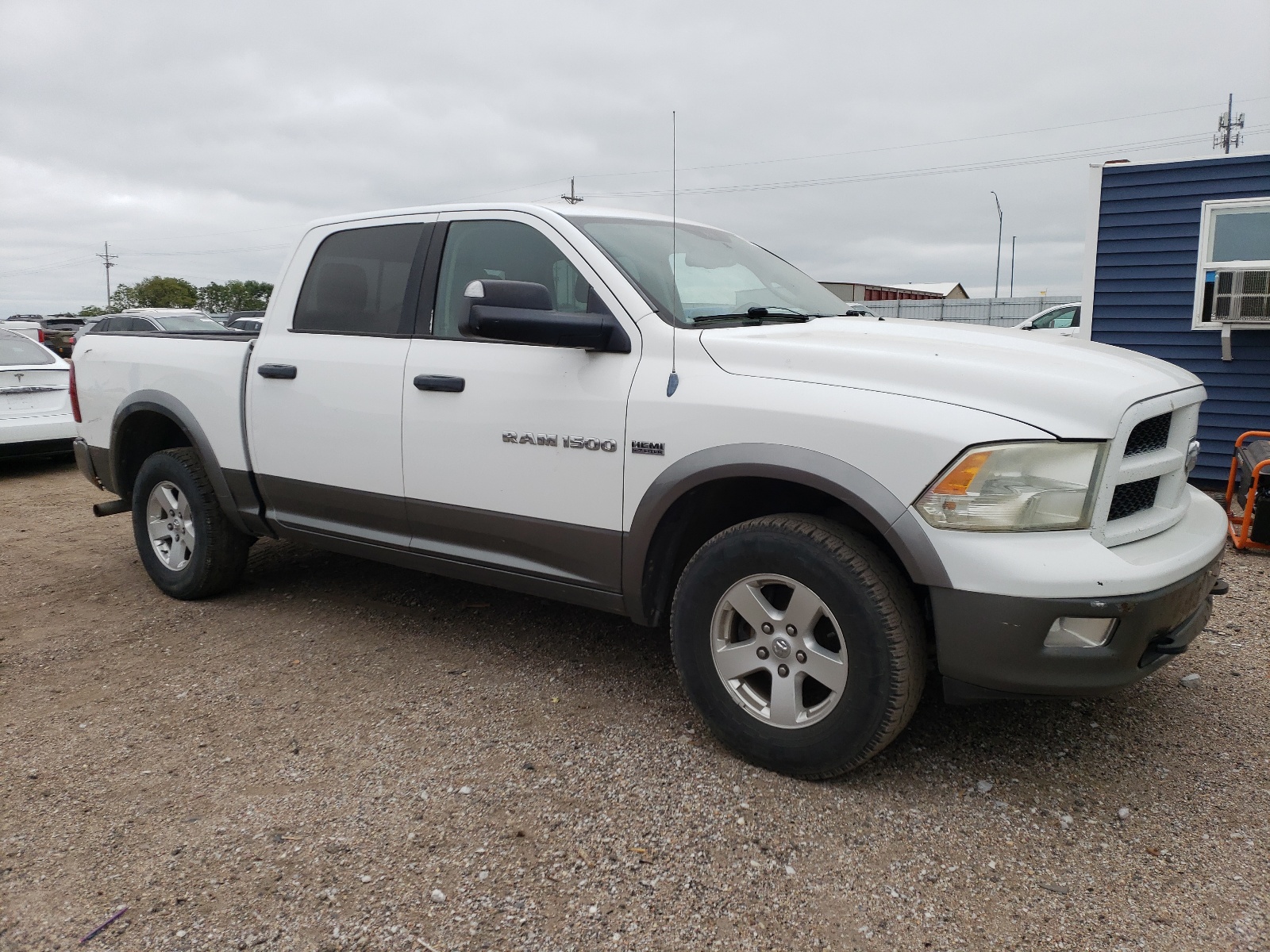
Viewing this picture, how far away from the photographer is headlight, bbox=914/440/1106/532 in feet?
8.19

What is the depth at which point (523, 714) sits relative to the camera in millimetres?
3447

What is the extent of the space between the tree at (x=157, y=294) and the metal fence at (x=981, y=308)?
71.6 m

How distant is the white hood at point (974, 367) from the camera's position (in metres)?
2.56

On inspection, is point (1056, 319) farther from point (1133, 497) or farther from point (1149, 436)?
point (1133, 497)

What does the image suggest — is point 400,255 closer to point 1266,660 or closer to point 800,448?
point 800,448

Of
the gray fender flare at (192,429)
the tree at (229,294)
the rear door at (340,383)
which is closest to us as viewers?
the rear door at (340,383)

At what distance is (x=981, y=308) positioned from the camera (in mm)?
25406

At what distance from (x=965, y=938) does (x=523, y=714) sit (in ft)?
5.67

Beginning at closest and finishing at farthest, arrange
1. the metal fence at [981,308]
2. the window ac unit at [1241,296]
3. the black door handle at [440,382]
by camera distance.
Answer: the black door handle at [440,382], the window ac unit at [1241,296], the metal fence at [981,308]

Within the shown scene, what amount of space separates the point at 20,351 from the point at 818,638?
9.22 metres

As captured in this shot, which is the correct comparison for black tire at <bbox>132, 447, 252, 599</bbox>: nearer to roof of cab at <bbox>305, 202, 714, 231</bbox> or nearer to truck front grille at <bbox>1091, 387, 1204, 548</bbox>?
roof of cab at <bbox>305, 202, 714, 231</bbox>

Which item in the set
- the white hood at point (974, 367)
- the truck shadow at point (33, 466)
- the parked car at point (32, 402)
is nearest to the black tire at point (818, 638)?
the white hood at point (974, 367)

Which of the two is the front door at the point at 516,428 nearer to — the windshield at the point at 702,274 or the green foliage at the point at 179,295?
the windshield at the point at 702,274

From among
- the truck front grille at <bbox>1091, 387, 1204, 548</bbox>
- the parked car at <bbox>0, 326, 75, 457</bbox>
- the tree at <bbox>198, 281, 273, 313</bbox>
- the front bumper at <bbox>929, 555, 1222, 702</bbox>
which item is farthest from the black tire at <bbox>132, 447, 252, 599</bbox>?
the tree at <bbox>198, 281, 273, 313</bbox>
